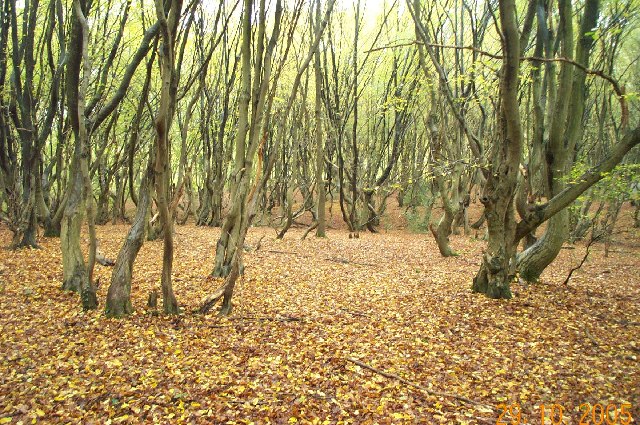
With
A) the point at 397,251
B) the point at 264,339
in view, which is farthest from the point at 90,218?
the point at 397,251

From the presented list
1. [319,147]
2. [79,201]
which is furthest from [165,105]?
[319,147]

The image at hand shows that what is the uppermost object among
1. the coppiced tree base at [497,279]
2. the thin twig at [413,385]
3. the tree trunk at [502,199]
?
the tree trunk at [502,199]

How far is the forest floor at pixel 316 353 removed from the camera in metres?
3.64

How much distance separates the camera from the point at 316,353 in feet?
15.4

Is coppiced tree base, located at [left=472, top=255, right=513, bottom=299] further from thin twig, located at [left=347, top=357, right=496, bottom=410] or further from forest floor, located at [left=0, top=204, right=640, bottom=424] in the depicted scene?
thin twig, located at [left=347, top=357, right=496, bottom=410]

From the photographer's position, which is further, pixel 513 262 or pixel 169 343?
pixel 513 262

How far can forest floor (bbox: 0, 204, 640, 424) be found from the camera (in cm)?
364

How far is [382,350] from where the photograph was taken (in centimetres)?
484

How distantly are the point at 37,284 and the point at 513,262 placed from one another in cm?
801

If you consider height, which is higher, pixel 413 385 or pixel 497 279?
pixel 497 279

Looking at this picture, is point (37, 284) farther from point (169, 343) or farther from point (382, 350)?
point (382, 350)

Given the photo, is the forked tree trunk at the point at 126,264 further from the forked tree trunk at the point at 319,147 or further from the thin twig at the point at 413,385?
the forked tree trunk at the point at 319,147

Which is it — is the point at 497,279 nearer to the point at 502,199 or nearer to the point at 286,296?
the point at 502,199

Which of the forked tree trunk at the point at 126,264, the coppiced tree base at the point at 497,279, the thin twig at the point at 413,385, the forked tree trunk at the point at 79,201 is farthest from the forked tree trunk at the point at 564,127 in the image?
the forked tree trunk at the point at 79,201
